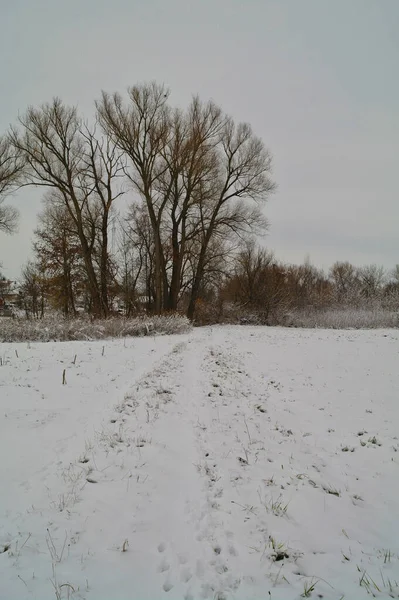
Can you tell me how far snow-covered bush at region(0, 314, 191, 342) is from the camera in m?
11.6

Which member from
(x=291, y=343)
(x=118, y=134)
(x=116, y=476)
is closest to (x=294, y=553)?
(x=116, y=476)

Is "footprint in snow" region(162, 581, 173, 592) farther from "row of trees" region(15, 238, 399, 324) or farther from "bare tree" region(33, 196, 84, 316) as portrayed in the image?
Result: "bare tree" region(33, 196, 84, 316)

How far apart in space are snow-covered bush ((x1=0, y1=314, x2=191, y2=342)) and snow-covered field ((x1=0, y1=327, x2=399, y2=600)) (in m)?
5.52

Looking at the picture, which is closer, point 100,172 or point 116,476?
point 116,476

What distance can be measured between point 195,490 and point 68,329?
430 inches

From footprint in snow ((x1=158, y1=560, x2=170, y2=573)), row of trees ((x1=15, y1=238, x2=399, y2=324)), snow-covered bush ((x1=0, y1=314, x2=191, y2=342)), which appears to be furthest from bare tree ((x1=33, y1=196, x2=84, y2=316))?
footprint in snow ((x1=158, y1=560, x2=170, y2=573))

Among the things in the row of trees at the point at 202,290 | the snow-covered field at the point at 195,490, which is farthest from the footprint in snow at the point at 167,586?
the row of trees at the point at 202,290

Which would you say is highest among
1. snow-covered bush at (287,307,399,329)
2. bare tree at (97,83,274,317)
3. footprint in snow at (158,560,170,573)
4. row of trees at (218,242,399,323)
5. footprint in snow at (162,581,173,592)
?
bare tree at (97,83,274,317)

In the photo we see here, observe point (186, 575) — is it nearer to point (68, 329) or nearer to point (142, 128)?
point (68, 329)

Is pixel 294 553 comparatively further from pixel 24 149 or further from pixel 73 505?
pixel 24 149

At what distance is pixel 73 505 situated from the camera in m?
2.75

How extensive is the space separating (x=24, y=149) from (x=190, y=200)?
12558mm

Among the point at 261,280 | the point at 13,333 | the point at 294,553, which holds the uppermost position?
the point at 261,280

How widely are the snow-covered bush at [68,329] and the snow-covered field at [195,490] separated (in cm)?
552
